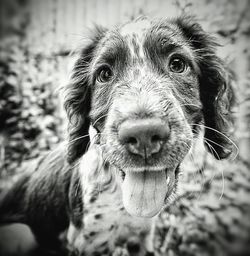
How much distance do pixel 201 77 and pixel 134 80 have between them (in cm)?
55

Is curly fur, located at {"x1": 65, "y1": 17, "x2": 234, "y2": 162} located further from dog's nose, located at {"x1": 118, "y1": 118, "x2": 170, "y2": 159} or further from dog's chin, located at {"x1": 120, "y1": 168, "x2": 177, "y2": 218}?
dog's nose, located at {"x1": 118, "y1": 118, "x2": 170, "y2": 159}

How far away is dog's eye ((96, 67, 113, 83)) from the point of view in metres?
2.56

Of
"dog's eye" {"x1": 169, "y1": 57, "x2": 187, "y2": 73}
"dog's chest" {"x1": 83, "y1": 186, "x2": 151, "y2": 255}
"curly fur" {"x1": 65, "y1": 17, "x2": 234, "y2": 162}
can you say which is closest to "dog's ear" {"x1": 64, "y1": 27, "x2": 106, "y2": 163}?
"curly fur" {"x1": 65, "y1": 17, "x2": 234, "y2": 162}

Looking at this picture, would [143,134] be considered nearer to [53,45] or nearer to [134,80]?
[134,80]

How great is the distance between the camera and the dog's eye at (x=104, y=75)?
256 centimetres

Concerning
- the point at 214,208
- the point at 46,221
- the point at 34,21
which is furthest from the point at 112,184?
the point at 34,21

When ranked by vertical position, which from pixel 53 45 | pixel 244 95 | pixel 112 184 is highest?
pixel 53 45

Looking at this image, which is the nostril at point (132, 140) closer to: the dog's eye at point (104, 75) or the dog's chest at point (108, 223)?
the dog's eye at point (104, 75)

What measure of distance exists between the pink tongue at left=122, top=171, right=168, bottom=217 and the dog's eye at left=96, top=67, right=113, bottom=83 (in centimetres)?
70

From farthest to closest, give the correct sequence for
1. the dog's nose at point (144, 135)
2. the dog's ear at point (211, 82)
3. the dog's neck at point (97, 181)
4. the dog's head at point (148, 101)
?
the dog's neck at point (97, 181)
the dog's ear at point (211, 82)
the dog's head at point (148, 101)
the dog's nose at point (144, 135)

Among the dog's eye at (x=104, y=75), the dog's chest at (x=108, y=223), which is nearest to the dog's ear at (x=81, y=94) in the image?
the dog's eye at (x=104, y=75)

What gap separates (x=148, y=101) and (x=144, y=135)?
255mm

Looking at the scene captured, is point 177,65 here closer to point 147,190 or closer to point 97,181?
point 147,190

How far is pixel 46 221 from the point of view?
302cm
